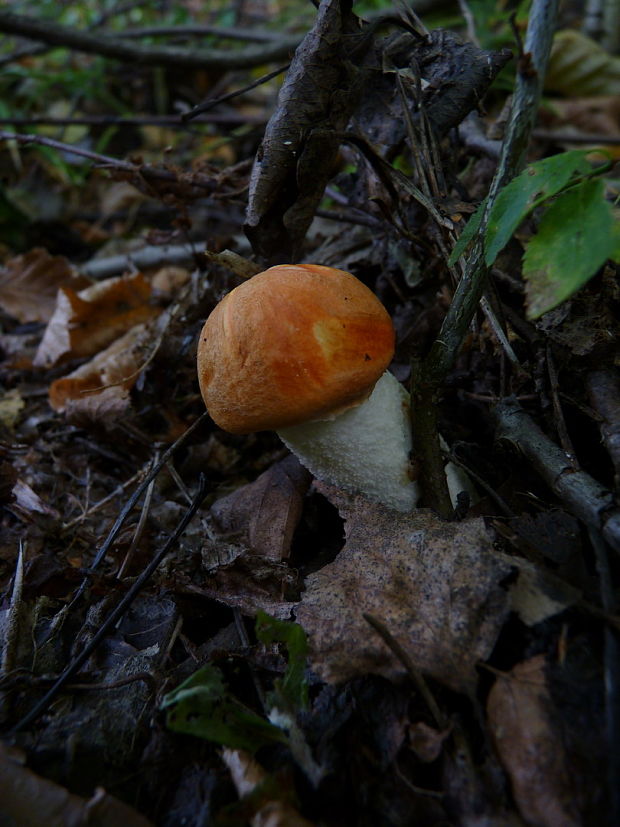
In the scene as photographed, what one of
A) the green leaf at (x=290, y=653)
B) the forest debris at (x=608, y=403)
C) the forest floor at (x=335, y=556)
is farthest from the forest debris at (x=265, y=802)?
the forest debris at (x=608, y=403)

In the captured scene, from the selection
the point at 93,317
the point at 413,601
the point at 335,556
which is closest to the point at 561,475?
the point at 413,601

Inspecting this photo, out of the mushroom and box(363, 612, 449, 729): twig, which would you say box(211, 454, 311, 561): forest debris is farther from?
box(363, 612, 449, 729): twig

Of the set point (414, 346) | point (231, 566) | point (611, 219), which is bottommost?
point (231, 566)

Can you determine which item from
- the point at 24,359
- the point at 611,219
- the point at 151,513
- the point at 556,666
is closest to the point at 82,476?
the point at 151,513

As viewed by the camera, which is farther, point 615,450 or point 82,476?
point 82,476

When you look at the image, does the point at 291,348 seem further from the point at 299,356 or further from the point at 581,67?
the point at 581,67

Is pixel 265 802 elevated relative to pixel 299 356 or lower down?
lower down

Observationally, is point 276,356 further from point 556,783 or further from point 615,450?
point 556,783
